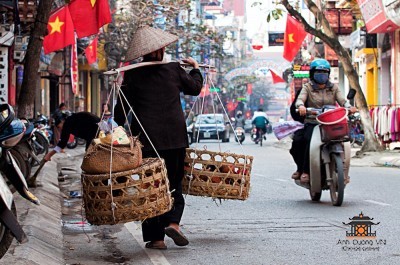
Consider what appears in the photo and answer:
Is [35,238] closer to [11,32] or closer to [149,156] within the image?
[149,156]

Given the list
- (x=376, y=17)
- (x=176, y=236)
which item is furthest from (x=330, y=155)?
(x=376, y=17)

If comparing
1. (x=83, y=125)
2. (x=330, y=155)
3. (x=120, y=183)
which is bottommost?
(x=330, y=155)

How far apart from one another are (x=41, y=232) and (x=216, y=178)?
1.69 metres

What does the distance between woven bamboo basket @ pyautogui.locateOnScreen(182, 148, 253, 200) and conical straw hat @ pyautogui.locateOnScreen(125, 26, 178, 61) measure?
107 centimetres

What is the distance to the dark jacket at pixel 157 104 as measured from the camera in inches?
312

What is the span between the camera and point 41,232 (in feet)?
28.7

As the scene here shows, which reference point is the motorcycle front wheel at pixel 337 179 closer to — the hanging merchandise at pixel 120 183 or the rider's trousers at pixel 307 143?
the rider's trousers at pixel 307 143

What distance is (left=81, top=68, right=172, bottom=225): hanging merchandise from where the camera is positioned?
23.6 ft

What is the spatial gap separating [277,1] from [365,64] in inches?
650

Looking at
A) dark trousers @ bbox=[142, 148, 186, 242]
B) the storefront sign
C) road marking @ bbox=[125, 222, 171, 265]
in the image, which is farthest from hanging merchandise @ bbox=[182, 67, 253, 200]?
the storefront sign

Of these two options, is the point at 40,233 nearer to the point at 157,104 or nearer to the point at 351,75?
the point at 157,104

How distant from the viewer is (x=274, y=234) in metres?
8.82

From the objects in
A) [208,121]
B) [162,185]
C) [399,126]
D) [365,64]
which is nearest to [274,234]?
[162,185]

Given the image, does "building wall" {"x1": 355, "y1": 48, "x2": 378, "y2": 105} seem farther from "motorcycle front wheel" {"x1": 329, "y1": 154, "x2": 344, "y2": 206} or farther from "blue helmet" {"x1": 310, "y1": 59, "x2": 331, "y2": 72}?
"motorcycle front wheel" {"x1": 329, "y1": 154, "x2": 344, "y2": 206}
